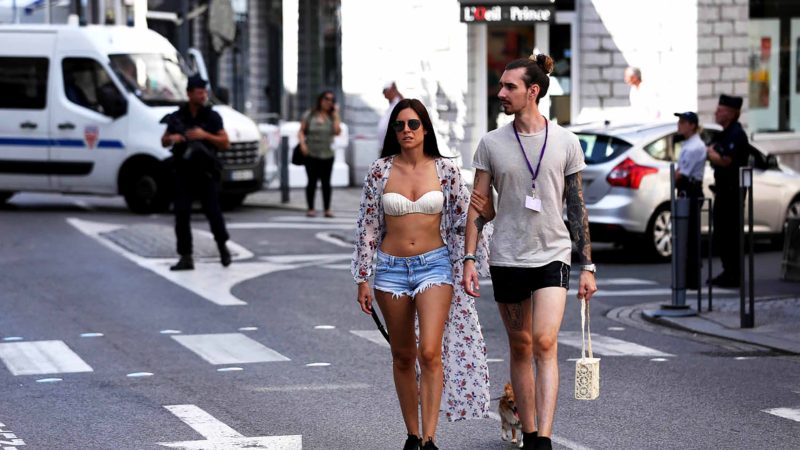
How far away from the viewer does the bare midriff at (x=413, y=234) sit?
7422 millimetres

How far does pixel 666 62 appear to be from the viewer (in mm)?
26078

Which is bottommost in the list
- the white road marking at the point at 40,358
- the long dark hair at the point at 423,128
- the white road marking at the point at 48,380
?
the white road marking at the point at 40,358

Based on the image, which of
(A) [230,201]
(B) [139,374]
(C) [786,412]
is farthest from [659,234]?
(C) [786,412]

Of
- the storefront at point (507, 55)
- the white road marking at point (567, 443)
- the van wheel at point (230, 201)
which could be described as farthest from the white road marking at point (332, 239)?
the white road marking at point (567, 443)

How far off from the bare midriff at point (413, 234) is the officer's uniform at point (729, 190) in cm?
800

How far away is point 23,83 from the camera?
75.2 ft

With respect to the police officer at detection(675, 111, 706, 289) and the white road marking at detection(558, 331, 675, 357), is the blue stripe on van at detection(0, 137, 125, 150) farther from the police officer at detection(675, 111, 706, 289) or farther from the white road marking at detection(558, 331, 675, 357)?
the white road marking at detection(558, 331, 675, 357)


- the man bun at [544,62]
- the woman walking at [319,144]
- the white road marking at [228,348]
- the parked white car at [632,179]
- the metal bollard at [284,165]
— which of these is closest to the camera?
the man bun at [544,62]

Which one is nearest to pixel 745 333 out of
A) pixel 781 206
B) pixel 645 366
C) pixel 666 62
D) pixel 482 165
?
pixel 645 366

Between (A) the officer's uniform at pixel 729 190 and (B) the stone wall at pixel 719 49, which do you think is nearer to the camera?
(A) the officer's uniform at pixel 729 190

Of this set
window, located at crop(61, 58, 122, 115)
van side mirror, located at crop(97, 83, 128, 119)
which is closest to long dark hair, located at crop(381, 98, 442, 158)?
van side mirror, located at crop(97, 83, 128, 119)

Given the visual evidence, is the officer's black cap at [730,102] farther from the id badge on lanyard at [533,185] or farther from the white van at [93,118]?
the white van at [93,118]

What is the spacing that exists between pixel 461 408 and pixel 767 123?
65.2 feet

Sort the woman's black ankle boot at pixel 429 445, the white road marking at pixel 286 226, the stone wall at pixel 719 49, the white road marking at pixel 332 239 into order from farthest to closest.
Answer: the stone wall at pixel 719 49 → the white road marking at pixel 286 226 → the white road marking at pixel 332 239 → the woman's black ankle boot at pixel 429 445
